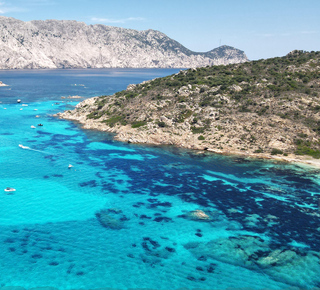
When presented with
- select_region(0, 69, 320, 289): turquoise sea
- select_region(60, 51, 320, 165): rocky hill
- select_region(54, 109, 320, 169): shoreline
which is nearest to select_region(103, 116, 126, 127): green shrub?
select_region(60, 51, 320, 165): rocky hill

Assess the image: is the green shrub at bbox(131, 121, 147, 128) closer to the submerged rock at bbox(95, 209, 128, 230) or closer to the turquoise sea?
the turquoise sea

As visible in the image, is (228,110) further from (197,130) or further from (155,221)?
(155,221)

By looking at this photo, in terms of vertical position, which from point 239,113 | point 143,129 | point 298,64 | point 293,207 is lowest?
point 293,207

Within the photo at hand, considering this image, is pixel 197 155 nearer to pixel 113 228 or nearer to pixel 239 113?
pixel 239 113

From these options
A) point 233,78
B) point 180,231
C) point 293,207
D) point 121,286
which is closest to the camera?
point 121,286

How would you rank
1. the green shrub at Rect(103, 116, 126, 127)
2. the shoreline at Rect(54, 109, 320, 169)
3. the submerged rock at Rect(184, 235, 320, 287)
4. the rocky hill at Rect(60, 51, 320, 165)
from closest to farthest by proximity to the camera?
the submerged rock at Rect(184, 235, 320, 287) → the shoreline at Rect(54, 109, 320, 169) → the rocky hill at Rect(60, 51, 320, 165) → the green shrub at Rect(103, 116, 126, 127)

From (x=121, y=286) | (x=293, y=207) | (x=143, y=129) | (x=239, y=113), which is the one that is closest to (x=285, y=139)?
(x=239, y=113)
